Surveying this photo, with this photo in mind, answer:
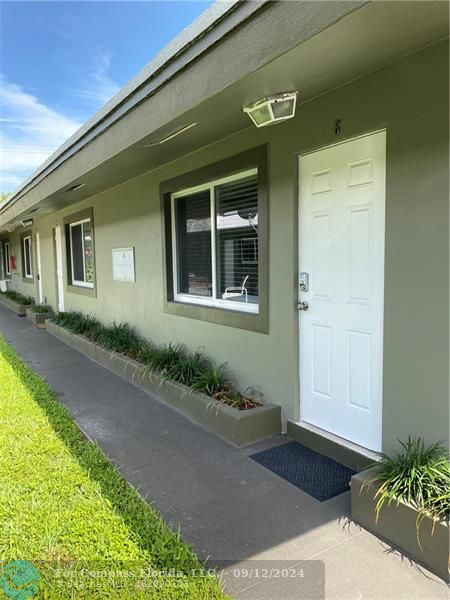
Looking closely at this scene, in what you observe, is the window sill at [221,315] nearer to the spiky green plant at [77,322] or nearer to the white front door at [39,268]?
the spiky green plant at [77,322]

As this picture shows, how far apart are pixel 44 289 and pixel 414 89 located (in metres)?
11.6

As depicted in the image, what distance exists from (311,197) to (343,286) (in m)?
0.81

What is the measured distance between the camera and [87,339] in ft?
24.8

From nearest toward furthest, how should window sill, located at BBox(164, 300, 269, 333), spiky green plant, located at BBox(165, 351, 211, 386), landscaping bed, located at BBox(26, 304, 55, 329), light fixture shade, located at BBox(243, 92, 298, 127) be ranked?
light fixture shade, located at BBox(243, 92, 298, 127) < window sill, located at BBox(164, 300, 269, 333) < spiky green plant, located at BBox(165, 351, 211, 386) < landscaping bed, located at BBox(26, 304, 55, 329)

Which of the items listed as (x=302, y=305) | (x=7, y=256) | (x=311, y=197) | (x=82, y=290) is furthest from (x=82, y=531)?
(x=7, y=256)

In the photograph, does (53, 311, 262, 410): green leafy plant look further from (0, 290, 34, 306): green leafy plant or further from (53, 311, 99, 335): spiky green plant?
(0, 290, 34, 306): green leafy plant

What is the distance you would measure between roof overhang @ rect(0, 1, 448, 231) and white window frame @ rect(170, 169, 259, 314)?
448 mm

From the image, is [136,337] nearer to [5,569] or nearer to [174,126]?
[174,126]

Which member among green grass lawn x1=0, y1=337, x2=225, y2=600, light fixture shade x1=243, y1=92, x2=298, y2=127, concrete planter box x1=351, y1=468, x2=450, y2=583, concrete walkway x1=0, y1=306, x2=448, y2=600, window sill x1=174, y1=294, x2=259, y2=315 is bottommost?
concrete walkway x1=0, y1=306, x2=448, y2=600

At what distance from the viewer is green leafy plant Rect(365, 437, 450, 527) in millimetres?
2182

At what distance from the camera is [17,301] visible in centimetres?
1386

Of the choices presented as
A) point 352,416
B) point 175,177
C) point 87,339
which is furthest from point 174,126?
point 87,339

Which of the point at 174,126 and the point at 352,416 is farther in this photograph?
the point at 174,126

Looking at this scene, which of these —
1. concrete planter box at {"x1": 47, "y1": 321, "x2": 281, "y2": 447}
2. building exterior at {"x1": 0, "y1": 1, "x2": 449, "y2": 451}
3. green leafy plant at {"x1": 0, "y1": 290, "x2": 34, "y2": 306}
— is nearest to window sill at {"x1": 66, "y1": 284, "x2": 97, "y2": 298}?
concrete planter box at {"x1": 47, "y1": 321, "x2": 281, "y2": 447}
